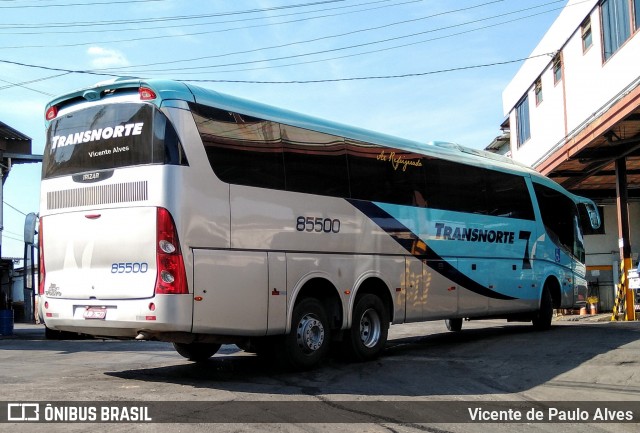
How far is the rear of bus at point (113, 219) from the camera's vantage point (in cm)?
779

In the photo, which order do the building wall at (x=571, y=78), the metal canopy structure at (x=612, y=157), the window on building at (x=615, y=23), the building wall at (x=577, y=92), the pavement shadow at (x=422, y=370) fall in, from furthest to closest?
the building wall at (x=577, y=92)
the building wall at (x=571, y=78)
the window on building at (x=615, y=23)
the metal canopy structure at (x=612, y=157)
the pavement shadow at (x=422, y=370)

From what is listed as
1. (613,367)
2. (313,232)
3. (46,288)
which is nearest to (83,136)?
(46,288)

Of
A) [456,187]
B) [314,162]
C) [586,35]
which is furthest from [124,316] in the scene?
[586,35]

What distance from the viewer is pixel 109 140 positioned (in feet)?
27.6

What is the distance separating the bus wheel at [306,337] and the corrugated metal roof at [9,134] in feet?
71.6

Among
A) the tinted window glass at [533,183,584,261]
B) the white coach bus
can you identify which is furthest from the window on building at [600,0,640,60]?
the white coach bus

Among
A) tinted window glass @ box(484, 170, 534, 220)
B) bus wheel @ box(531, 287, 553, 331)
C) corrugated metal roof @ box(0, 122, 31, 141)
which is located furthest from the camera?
corrugated metal roof @ box(0, 122, 31, 141)

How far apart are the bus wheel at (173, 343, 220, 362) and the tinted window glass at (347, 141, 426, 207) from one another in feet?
10.7

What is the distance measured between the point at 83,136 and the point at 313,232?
3.32 m

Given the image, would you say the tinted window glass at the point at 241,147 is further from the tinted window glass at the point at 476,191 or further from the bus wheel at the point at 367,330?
the tinted window glass at the point at 476,191

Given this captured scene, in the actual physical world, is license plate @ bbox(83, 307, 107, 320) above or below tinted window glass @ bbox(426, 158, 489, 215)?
below

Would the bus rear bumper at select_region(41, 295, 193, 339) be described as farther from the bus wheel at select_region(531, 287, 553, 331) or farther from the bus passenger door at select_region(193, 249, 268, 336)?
the bus wheel at select_region(531, 287, 553, 331)

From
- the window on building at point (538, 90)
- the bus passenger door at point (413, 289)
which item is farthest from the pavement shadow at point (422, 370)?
the window on building at point (538, 90)

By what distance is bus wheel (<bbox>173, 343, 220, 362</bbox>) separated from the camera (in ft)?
34.4
